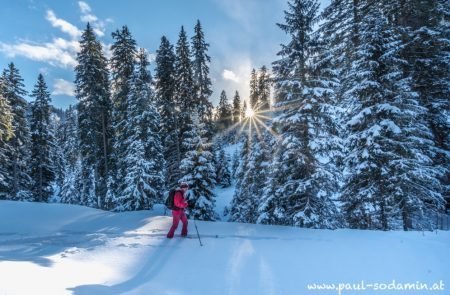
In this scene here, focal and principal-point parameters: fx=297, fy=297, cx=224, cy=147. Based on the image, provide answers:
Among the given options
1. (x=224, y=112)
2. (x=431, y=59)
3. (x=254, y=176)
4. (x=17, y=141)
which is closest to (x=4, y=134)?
(x=17, y=141)

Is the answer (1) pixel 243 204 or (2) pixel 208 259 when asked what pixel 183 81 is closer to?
(1) pixel 243 204

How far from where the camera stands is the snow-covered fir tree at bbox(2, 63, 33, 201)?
1113 inches

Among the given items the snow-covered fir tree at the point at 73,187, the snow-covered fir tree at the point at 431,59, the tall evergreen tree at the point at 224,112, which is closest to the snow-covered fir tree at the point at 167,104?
the snow-covered fir tree at the point at 431,59

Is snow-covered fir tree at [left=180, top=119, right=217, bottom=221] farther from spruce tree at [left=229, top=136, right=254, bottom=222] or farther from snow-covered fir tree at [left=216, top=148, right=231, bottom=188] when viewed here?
snow-covered fir tree at [left=216, top=148, right=231, bottom=188]

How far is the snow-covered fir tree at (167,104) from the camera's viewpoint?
88.1 ft

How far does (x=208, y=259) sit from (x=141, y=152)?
54.7ft

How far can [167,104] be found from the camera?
27250 millimetres

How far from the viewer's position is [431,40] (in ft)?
50.3

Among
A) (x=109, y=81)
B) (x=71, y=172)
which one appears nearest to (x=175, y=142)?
(x=109, y=81)

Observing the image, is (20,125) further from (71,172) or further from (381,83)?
(381,83)

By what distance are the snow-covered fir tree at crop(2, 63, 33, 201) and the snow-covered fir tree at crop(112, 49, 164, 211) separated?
37.5 ft

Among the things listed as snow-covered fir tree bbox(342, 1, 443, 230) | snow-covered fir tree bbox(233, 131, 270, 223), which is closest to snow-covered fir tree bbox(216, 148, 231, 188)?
snow-covered fir tree bbox(233, 131, 270, 223)

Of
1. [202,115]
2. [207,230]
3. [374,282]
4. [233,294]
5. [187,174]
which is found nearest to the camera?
[233,294]

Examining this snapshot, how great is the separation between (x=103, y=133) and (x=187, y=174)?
10858mm
